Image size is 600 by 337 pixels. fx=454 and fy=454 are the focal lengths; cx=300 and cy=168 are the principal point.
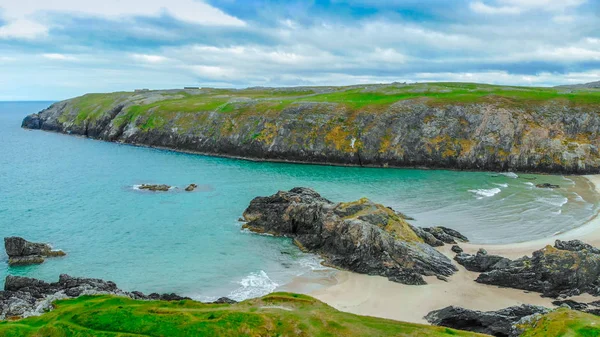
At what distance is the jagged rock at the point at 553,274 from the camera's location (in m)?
39.1

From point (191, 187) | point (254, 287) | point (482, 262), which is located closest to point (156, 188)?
point (191, 187)

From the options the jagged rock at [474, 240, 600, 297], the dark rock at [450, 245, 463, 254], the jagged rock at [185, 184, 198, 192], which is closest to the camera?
the jagged rock at [474, 240, 600, 297]

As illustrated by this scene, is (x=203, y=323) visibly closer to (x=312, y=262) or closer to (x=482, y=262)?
(x=312, y=262)

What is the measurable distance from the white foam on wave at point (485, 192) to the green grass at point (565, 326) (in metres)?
51.2

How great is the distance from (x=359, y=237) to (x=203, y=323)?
81.2 ft

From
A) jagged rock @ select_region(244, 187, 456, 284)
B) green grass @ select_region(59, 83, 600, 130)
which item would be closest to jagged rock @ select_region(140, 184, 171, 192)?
jagged rock @ select_region(244, 187, 456, 284)

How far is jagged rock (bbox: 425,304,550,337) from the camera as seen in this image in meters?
30.9

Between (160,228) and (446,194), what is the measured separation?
156ft

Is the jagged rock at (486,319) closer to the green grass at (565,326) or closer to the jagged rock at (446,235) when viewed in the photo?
the green grass at (565,326)

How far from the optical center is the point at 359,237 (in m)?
46.6

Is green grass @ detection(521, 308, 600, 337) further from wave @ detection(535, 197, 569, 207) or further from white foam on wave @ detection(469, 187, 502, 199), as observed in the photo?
white foam on wave @ detection(469, 187, 502, 199)

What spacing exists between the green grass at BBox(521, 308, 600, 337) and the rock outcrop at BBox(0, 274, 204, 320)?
22.9 meters

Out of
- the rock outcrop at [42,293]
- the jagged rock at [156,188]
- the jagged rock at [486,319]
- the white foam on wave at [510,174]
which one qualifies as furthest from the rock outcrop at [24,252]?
the white foam on wave at [510,174]

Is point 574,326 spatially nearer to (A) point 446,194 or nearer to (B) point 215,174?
(A) point 446,194
